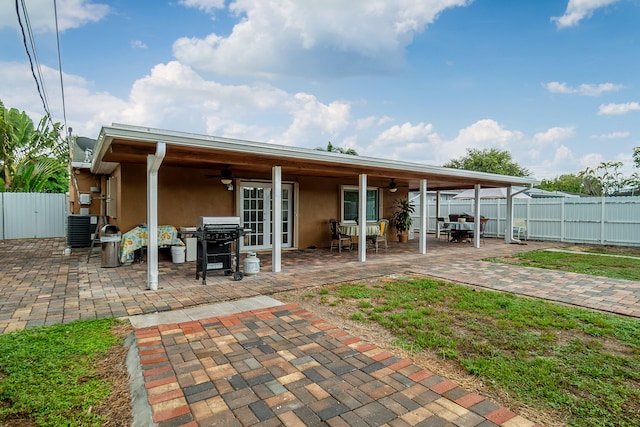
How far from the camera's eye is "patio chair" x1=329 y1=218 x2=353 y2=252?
9500 mm

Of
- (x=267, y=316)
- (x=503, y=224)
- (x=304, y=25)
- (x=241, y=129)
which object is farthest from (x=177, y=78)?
(x=503, y=224)

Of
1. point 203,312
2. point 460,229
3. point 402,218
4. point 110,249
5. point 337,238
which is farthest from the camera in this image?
point 402,218

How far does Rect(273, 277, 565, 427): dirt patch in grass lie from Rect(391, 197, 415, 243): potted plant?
7.77 metres

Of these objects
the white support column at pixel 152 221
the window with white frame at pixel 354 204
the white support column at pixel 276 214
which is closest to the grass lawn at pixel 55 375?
the white support column at pixel 152 221

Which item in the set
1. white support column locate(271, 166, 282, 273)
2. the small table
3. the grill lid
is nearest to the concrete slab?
the grill lid

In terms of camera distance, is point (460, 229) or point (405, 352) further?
point (460, 229)

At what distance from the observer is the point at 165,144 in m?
4.81

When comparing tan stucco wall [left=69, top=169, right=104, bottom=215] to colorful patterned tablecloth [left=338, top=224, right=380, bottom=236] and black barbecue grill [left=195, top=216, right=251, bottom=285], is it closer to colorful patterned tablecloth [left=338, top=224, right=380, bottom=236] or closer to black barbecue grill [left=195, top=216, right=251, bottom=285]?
black barbecue grill [left=195, top=216, right=251, bottom=285]

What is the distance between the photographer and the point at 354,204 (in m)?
11.2

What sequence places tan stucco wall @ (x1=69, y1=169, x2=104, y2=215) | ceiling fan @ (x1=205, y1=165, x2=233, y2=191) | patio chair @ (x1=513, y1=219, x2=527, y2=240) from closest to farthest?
ceiling fan @ (x1=205, y1=165, x2=233, y2=191)
tan stucco wall @ (x1=69, y1=169, x2=104, y2=215)
patio chair @ (x1=513, y1=219, x2=527, y2=240)

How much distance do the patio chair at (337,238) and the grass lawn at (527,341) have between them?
4396 millimetres

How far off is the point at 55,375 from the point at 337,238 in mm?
7914

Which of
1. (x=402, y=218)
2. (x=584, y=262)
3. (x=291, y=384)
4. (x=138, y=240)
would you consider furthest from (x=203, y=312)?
(x=402, y=218)

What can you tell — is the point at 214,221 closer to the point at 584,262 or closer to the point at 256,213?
the point at 256,213
